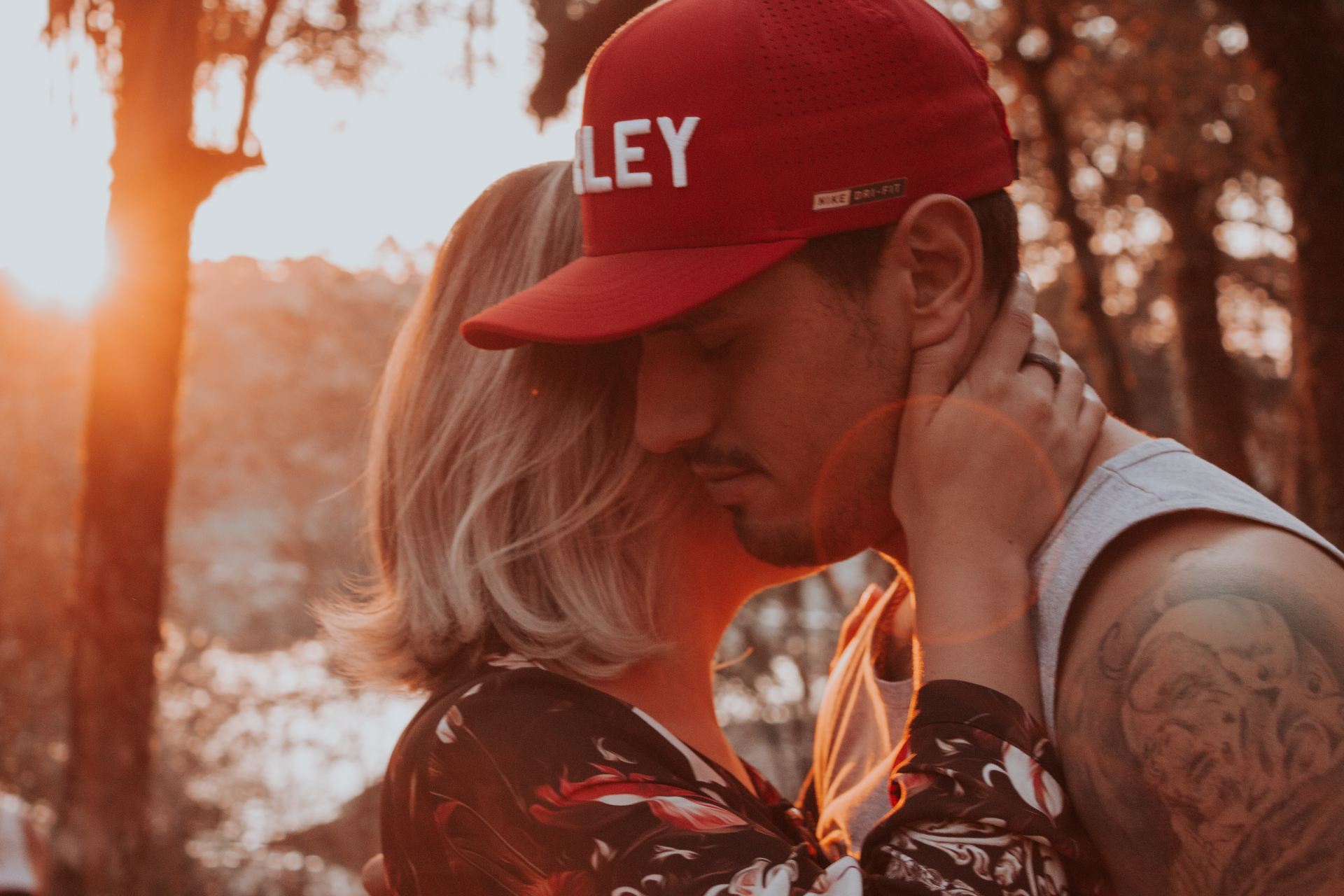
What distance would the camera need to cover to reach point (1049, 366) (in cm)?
181

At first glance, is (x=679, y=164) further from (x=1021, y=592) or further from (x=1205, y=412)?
(x=1205, y=412)

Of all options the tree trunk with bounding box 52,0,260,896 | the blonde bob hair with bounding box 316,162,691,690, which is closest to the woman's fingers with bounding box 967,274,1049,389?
the blonde bob hair with bounding box 316,162,691,690

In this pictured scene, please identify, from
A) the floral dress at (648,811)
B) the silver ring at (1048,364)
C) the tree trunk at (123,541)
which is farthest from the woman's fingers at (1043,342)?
the tree trunk at (123,541)

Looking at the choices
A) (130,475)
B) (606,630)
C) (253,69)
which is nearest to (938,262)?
(606,630)

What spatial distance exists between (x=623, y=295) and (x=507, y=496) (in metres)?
0.44

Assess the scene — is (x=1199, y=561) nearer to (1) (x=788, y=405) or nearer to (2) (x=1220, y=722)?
(2) (x=1220, y=722)

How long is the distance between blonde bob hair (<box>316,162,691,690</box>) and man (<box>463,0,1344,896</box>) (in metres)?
0.18

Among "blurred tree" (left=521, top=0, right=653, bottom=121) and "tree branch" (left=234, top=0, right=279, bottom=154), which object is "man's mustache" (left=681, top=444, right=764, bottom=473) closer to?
"blurred tree" (left=521, top=0, right=653, bottom=121)

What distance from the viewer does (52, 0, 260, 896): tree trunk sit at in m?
5.12

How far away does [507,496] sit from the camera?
197 centimetres

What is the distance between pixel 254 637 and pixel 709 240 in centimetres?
1177

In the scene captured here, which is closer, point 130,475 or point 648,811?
point 648,811

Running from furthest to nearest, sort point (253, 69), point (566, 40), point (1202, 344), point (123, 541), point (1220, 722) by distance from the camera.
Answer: point (1202, 344) → point (123, 541) → point (253, 69) → point (566, 40) → point (1220, 722)

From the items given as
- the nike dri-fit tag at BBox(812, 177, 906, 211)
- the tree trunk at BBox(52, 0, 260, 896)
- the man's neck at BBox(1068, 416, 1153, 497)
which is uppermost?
the nike dri-fit tag at BBox(812, 177, 906, 211)
